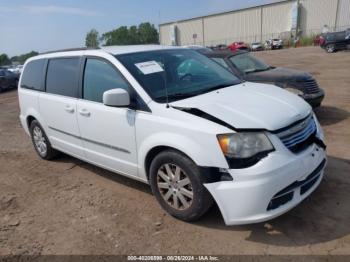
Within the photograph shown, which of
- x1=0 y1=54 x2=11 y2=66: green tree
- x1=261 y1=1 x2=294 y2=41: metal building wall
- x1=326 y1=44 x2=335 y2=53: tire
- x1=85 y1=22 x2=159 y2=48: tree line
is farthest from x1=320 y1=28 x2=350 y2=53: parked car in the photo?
x1=85 y1=22 x2=159 y2=48: tree line

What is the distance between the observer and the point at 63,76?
187 inches

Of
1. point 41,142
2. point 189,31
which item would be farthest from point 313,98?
point 189,31

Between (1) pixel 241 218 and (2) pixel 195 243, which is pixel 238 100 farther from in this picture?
(2) pixel 195 243

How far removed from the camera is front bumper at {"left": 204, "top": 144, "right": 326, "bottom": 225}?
2865mm

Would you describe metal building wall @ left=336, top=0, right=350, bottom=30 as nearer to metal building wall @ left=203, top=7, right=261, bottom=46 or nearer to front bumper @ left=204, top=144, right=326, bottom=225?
metal building wall @ left=203, top=7, right=261, bottom=46

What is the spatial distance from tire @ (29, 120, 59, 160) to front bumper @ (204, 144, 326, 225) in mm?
3473

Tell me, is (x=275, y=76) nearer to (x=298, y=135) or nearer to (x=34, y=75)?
(x=298, y=135)

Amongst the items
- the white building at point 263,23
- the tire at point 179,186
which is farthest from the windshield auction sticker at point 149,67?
the white building at point 263,23

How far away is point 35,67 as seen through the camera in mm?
5539

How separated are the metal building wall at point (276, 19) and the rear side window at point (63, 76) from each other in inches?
2445

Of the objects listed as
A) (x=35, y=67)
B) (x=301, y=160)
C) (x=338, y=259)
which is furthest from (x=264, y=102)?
(x=35, y=67)

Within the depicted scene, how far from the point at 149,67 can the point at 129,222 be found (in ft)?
5.77

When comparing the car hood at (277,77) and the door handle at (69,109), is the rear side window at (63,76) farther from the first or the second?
the car hood at (277,77)

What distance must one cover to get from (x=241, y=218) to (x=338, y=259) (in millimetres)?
858
